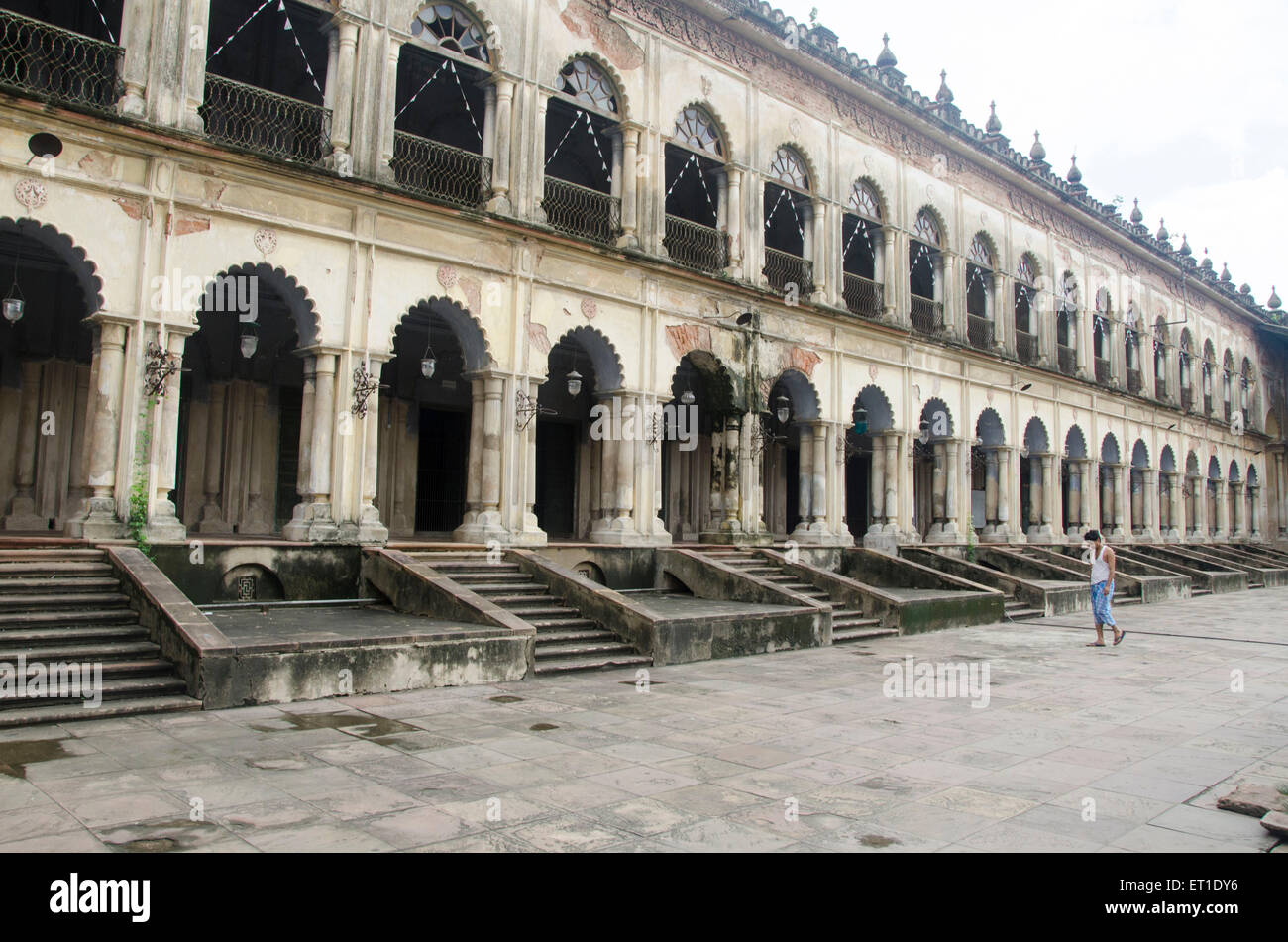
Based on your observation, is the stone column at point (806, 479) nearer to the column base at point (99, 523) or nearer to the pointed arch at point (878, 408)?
the pointed arch at point (878, 408)

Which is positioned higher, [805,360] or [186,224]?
[186,224]

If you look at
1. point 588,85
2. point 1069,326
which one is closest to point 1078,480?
point 1069,326

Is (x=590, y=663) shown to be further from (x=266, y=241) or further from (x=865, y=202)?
(x=865, y=202)

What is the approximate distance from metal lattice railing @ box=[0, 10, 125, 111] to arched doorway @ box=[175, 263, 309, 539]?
10.9ft

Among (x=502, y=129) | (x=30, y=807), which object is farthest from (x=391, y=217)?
(x=30, y=807)

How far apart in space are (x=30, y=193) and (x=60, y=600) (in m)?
4.71

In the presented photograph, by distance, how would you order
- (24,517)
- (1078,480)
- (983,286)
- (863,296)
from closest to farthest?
(24,517) → (863,296) → (983,286) → (1078,480)

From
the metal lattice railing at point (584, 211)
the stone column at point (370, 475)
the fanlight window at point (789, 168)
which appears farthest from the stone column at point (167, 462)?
the fanlight window at point (789, 168)

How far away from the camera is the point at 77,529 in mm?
10516

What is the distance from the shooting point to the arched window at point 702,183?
17.0 meters

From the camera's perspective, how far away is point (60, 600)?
8.65 m

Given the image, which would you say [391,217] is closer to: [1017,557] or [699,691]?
[699,691]

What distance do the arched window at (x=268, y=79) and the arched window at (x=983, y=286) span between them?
15807mm

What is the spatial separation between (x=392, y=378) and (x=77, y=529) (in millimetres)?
6731
